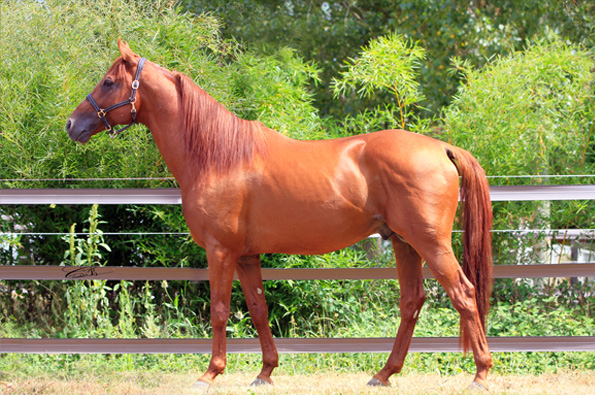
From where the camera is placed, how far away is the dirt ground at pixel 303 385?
12.2ft

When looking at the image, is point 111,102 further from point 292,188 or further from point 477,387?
point 477,387

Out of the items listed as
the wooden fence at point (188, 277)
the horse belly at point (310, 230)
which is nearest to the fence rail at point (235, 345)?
the wooden fence at point (188, 277)

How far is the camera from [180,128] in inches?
147

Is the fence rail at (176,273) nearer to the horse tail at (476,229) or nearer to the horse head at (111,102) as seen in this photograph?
the horse tail at (476,229)

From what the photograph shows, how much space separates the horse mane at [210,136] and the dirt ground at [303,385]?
1393 mm

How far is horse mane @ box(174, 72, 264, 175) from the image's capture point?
368cm

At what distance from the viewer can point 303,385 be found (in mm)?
4055

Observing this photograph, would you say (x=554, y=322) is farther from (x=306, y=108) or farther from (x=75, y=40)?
(x=75, y=40)

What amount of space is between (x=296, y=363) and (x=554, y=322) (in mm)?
2374

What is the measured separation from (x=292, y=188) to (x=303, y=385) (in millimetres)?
1387

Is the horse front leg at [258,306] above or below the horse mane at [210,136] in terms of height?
below

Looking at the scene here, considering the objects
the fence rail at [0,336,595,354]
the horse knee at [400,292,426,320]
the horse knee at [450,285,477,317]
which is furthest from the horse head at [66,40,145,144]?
the horse knee at [450,285,477,317]

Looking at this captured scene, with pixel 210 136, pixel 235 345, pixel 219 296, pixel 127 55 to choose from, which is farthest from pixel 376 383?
pixel 127 55

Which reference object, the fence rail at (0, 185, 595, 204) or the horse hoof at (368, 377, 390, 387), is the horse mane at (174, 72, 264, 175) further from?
the horse hoof at (368, 377, 390, 387)
